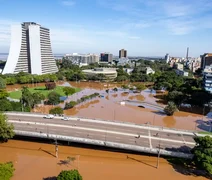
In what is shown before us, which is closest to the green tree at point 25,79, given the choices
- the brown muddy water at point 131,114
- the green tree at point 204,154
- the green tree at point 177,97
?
the brown muddy water at point 131,114

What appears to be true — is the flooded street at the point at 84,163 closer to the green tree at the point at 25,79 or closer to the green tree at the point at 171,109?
the green tree at the point at 171,109

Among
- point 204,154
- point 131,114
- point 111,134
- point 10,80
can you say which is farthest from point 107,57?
point 204,154

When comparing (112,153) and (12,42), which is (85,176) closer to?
(112,153)

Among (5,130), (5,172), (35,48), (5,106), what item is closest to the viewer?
(5,172)

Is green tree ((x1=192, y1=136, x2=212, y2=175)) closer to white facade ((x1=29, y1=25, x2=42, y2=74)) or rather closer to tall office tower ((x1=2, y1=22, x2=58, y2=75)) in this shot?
white facade ((x1=29, y1=25, x2=42, y2=74))

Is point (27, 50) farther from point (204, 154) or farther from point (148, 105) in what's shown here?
point (204, 154)
